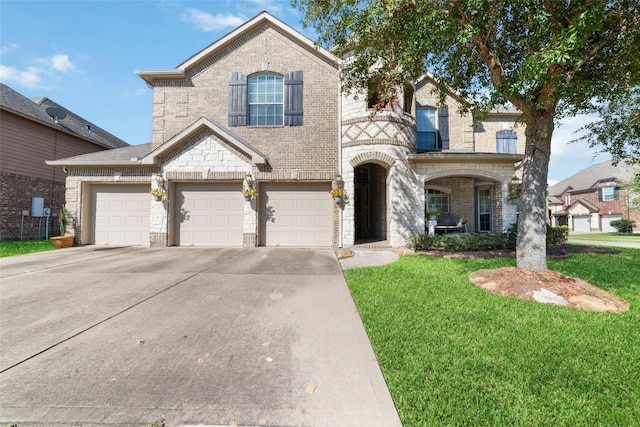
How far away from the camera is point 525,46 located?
18.9 feet

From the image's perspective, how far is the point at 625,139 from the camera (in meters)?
9.44

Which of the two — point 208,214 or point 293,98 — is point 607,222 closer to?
point 293,98

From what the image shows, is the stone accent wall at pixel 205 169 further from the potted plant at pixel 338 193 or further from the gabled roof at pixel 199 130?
the potted plant at pixel 338 193

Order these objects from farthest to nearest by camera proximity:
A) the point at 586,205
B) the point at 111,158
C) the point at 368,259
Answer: the point at 586,205
the point at 111,158
the point at 368,259

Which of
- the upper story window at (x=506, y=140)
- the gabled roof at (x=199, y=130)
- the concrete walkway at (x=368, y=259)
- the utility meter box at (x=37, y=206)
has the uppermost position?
the upper story window at (x=506, y=140)

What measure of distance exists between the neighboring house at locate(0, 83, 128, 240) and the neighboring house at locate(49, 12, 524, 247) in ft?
16.5

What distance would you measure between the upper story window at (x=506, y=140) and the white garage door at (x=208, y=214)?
46.5 ft

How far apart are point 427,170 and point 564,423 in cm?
918

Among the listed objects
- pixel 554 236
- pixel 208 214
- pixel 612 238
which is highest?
pixel 208 214

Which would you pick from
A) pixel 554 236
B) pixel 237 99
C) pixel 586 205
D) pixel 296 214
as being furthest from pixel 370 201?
pixel 586 205

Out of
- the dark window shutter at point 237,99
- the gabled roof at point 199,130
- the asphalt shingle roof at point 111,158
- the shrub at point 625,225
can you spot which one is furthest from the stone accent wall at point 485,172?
the shrub at point 625,225

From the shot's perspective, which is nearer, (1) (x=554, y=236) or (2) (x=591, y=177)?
(1) (x=554, y=236)

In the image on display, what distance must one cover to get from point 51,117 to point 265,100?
14321 mm

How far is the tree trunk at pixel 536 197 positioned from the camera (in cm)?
539
